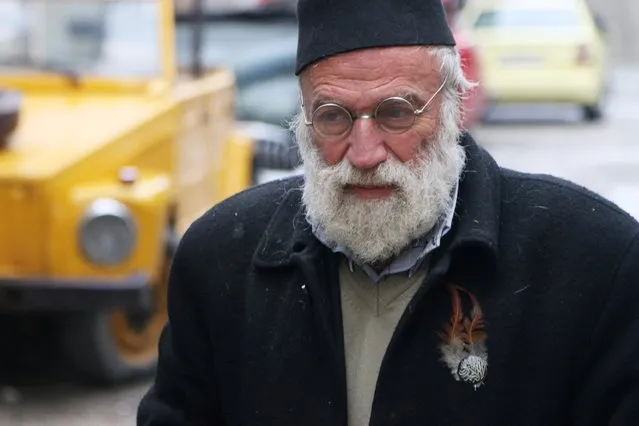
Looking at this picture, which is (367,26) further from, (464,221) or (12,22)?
(12,22)

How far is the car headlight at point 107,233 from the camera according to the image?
697cm

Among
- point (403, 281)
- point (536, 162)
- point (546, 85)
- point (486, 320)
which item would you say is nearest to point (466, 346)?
point (486, 320)

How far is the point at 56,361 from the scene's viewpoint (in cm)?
854

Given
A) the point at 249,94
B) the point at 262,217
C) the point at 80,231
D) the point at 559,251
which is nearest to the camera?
the point at 559,251

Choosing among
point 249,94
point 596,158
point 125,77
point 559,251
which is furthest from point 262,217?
point 596,158

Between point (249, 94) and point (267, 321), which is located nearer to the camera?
point (267, 321)

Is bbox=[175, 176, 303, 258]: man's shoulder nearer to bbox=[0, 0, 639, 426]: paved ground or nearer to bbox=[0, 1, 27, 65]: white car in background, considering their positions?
bbox=[0, 0, 639, 426]: paved ground

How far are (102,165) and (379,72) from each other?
4718 millimetres

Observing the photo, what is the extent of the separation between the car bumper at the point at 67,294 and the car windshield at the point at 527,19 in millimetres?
14214

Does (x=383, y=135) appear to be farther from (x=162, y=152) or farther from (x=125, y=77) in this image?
(x=125, y=77)

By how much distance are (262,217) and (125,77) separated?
5.60m

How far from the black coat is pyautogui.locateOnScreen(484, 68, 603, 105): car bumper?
17297 millimetres

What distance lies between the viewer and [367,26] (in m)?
2.64

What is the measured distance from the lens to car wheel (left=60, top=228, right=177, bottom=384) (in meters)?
7.45
